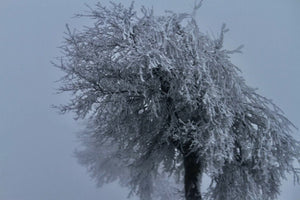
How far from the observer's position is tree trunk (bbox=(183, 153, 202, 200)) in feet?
29.3

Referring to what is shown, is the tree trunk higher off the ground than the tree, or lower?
lower

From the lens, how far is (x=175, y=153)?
9.89 metres

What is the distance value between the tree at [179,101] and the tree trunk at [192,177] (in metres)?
0.02

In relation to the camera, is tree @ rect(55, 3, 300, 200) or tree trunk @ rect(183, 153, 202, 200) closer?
tree @ rect(55, 3, 300, 200)

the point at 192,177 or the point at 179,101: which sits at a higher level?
the point at 179,101

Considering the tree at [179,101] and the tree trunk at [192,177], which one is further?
the tree trunk at [192,177]

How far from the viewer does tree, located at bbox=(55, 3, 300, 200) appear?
312 inches

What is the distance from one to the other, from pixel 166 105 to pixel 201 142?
144 centimetres

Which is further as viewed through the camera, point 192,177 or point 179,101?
point 192,177

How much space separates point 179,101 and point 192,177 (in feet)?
6.83

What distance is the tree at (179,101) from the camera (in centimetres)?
793

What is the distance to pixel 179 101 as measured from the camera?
27.8ft

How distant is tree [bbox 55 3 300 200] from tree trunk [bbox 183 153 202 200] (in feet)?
0.08

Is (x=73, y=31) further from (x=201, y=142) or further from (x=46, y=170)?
(x=46, y=170)
